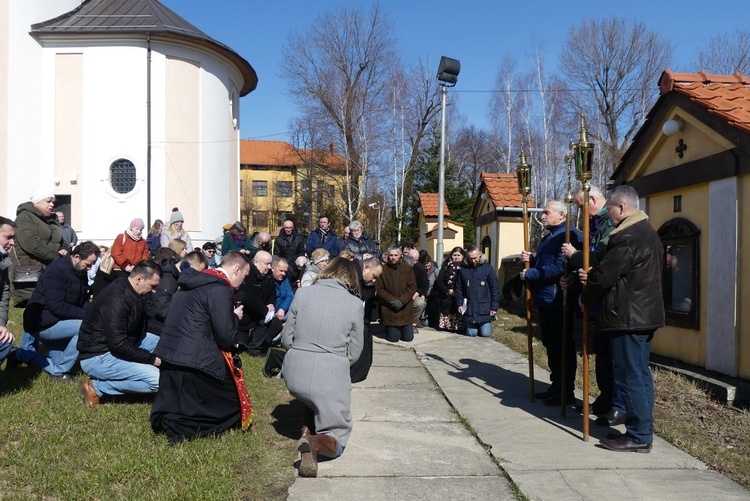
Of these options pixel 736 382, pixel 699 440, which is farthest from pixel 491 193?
pixel 699 440

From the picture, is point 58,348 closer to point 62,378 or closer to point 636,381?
point 62,378

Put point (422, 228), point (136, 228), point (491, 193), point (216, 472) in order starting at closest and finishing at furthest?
point (216, 472) → point (136, 228) → point (491, 193) → point (422, 228)

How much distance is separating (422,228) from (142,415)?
25942 mm

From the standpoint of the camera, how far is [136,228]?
1106cm

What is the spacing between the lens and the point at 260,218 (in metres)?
66.2

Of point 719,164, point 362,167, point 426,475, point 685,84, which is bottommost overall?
point 426,475

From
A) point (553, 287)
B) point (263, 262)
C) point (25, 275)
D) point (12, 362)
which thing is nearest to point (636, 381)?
point (553, 287)

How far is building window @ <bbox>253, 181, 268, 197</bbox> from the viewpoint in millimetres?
69381

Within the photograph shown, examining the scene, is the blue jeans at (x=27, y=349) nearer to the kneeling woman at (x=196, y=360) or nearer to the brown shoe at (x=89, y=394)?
the brown shoe at (x=89, y=394)

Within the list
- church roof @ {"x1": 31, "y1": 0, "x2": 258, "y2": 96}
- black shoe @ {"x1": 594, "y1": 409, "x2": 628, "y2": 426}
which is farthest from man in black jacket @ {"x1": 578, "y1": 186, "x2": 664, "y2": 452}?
church roof @ {"x1": 31, "y1": 0, "x2": 258, "y2": 96}

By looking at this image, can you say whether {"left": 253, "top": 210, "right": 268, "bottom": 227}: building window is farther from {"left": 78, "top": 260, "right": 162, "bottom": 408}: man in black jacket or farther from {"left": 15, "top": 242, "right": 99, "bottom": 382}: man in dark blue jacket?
{"left": 78, "top": 260, "right": 162, "bottom": 408}: man in black jacket

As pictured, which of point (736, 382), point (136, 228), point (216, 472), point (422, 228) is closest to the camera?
point (216, 472)

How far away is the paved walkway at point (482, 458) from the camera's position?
14.8 feet

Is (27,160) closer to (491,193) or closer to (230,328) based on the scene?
(491,193)
